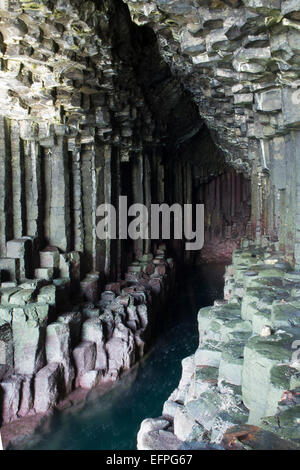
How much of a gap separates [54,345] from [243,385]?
5155mm

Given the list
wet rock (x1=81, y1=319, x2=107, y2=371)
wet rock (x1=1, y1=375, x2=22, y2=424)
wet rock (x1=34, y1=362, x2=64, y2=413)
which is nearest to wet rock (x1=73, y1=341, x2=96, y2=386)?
wet rock (x1=81, y1=319, x2=107, y2=371)

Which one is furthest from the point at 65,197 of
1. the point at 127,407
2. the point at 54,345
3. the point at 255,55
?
the point at 255,55

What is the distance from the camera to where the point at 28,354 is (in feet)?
25.3

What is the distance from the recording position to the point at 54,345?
26.3ft

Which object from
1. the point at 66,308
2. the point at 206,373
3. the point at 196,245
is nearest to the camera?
the point at 206,373

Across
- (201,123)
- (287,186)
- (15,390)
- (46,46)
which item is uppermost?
(201,123)

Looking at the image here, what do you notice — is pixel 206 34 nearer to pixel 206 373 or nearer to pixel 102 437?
pixel 206 373

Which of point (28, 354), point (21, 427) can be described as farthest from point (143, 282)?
point (21, 427)

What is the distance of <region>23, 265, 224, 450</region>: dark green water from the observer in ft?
22.6

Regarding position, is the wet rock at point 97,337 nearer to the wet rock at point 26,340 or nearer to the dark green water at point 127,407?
the dark green water at point 127,407

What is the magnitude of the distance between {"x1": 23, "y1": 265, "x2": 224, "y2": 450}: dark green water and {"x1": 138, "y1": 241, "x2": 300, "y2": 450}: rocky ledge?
237cm

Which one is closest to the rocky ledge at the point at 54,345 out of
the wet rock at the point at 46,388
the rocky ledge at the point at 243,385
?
the wet rock at the point at 46,388

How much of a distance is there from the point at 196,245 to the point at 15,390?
58.5 feet
